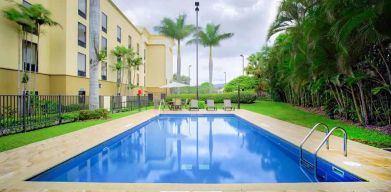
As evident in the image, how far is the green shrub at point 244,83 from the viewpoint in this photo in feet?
109

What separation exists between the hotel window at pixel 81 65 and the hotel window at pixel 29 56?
366 cm

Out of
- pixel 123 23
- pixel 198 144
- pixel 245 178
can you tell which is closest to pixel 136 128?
pixel 198 144

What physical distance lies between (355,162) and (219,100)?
22.8 metres

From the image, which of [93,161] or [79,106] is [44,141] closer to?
[93,161]

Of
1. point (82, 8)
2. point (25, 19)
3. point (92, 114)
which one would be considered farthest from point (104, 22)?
point (92, 114)

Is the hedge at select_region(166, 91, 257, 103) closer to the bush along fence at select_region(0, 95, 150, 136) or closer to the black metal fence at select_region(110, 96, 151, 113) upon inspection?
the black metal fence at select_region(110, 96, 151, 113)

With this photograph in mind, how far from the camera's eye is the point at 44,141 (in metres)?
6.74

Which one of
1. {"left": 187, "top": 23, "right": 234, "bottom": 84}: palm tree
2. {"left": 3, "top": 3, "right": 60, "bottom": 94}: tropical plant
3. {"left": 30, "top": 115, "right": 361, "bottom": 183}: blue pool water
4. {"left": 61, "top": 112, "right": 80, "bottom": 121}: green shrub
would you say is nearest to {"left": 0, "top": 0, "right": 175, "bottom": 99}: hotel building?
{"left": 3, "top": 3, "right": 60, "bottom": 94}: tropical plant

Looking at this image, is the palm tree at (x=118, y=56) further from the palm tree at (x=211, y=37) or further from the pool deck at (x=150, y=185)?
the pool deck at (x=150, y=185)

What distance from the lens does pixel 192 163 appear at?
5.93 metres

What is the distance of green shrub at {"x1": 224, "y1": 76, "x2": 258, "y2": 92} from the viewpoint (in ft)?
109

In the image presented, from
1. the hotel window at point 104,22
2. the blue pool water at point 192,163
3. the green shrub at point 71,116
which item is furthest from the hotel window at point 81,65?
the blue pool water at point 192,163

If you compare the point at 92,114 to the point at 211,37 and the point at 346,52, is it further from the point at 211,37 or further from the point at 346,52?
the point at 211,37

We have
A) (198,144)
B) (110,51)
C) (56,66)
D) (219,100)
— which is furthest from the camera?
(219,100)
